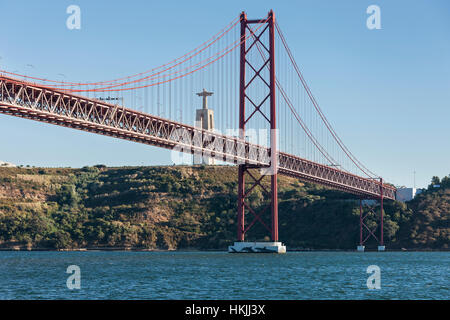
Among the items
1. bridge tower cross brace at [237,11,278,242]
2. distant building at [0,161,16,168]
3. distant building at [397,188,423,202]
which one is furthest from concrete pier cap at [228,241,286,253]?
distant building at [0,161,16,168]

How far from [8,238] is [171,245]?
28.4 meters


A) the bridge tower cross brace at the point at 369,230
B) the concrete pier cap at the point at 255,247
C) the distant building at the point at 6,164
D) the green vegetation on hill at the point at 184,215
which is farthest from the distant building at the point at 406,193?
the distant building at the point at 6,164

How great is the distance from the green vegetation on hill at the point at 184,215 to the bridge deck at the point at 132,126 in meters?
24.4

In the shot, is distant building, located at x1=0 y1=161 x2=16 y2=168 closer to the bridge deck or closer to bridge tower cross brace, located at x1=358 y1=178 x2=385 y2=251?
bridge tower cross brace, located at x1=358 y1=178 x2=385 y2=251

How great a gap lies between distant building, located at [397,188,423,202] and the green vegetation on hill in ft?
12.9

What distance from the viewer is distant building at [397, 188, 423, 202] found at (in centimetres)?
13762

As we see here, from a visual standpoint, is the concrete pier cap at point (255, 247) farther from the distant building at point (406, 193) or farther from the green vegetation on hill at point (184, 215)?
the distant building at point (406, 193)

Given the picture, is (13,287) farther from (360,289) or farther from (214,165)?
(214,165)

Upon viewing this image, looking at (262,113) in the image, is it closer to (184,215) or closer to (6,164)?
(184,215)

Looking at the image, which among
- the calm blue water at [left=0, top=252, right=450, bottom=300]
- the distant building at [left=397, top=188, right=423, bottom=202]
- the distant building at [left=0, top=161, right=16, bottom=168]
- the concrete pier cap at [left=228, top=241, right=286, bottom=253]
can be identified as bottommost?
the calm blue water at [left=0, top=252, right=450, bottom=300]

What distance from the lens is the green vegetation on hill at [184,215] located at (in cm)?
12250

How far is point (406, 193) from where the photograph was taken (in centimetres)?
13850

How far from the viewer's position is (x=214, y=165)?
157750mm
